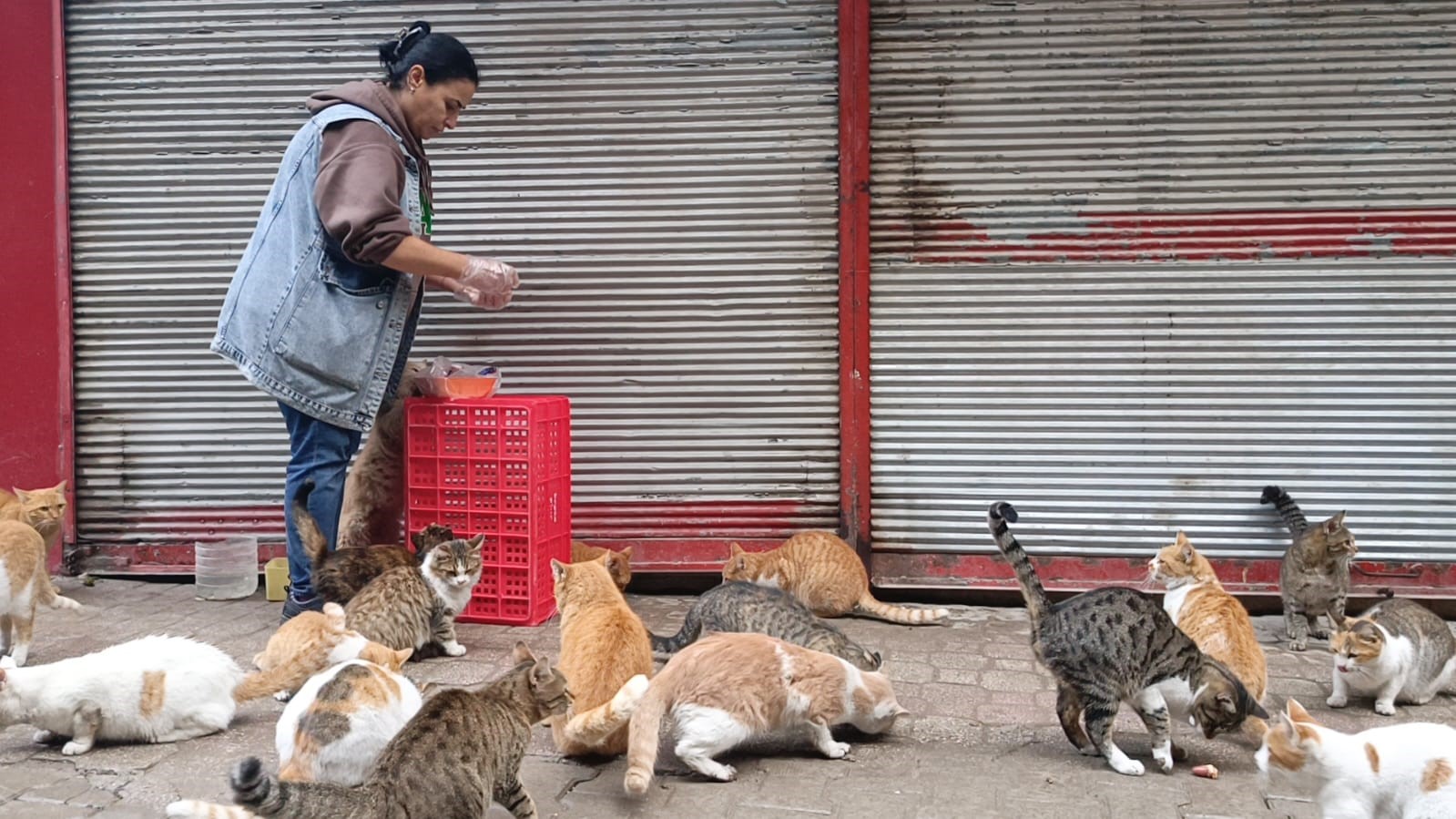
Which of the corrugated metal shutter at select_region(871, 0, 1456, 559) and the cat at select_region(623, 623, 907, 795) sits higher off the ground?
the corrugated metal shutter at select_region(871, 0, 1456, 559)

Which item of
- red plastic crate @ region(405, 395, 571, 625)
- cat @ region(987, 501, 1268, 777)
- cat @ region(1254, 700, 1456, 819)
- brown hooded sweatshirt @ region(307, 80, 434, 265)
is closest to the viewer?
cat @ region(1254, 700, 1456, 819)

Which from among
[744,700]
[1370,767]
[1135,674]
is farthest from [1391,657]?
[744,700]

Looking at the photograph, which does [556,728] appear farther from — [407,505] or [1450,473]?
[1450,473]

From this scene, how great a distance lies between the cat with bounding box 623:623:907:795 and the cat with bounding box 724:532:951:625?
1.64 m

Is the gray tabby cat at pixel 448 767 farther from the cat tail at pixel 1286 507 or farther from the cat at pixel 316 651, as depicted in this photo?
the cat tail at pixel 1286 507

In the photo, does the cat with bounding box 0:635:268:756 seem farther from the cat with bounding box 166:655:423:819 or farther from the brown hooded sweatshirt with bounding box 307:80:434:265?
the brown hooded sweatshirt with bounding box 307:80:434:265

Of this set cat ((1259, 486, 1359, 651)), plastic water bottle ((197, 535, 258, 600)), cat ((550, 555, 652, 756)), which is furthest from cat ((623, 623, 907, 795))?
plastic water bottle ((197, 535, 258, 600))

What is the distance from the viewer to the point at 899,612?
542 centimetres

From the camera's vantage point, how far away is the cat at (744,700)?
133 inches

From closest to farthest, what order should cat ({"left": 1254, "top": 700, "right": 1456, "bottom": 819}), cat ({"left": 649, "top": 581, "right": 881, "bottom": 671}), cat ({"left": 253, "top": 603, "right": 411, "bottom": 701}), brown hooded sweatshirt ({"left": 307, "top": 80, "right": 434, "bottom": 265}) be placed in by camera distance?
cat ({"left": 1254, "top": 700, "right": 1456, "bottom": 819}), cat ({"left": 253, "top": 603, "right": 411, "bottom": 701}), cat ({"left": 649, "top": 581, "right": 881, "bottom": 671}), brown hooded sweatshirt ({"left": 307, "top": 80, "right": 434, "bottom": 265})

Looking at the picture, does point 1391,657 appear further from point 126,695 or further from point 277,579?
point 277,579

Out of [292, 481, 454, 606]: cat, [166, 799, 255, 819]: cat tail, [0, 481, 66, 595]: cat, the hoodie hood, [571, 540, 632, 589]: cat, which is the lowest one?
[166, 799, 255, 819]: cat tail

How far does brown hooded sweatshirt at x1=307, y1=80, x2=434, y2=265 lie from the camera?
4.46m

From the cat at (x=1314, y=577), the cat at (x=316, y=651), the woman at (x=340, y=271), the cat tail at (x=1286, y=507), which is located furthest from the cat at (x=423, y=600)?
the cat tail at (x=1286, y=507)
